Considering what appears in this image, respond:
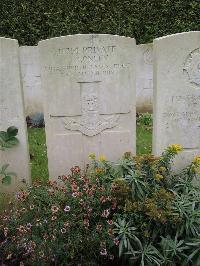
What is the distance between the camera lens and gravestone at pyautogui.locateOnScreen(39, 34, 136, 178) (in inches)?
160

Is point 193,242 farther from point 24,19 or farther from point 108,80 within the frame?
point 24,19

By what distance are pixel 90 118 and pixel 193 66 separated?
3.71 feet

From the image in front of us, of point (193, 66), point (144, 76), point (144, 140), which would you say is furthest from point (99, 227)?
point (144, 76)

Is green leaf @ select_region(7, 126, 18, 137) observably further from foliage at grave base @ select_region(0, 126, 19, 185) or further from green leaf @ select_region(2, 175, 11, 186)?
green leaf @ select_region(2, 175, 11, 186)

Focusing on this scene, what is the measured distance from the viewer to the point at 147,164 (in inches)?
150

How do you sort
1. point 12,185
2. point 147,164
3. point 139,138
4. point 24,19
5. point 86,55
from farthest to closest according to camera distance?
point 24,19 < point 139,138 < point 12,185 < point 86,55 < point 147,164

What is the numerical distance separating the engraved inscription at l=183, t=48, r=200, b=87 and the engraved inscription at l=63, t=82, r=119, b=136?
32.3 inches

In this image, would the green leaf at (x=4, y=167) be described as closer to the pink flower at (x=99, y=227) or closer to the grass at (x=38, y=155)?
the grass at (x=38, y=155)

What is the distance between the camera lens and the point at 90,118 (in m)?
4.27

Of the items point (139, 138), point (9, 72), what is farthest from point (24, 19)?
point (9, 72)

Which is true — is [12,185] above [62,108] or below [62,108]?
below

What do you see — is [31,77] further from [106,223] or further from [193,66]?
[106,223]

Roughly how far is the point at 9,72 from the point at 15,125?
1.76 feet

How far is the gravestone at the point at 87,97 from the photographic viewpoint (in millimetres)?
4059
